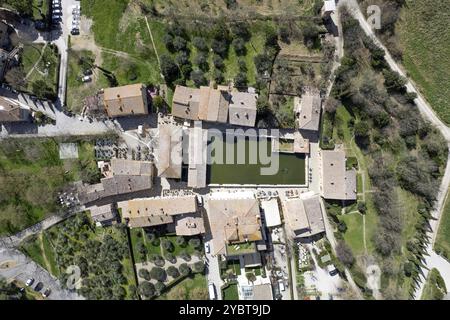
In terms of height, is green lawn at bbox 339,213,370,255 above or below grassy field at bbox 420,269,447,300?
above

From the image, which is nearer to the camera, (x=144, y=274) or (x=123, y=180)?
(x=123, y=180)

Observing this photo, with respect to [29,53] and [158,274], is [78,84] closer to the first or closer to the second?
[29,53]

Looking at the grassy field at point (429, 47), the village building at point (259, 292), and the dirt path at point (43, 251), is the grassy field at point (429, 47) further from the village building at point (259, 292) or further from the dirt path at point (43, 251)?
the dirt path at point (43, 251)

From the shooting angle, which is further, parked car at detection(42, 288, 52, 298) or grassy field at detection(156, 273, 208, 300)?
parked car at detection(42, 288, 52, 298)

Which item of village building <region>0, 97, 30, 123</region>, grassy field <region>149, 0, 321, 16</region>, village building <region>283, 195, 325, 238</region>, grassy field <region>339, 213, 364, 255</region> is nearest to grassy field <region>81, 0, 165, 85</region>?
grassy field <region>149, 0, 321, 16</region>

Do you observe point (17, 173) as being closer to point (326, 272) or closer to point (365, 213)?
point (326, 272)

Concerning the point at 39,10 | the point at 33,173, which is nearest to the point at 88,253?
the point at 33,173

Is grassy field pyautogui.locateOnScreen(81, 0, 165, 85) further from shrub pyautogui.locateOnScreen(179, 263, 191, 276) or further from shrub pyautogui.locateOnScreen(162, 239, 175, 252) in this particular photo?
shrub pyautogui.locateOnScreen(179, 263, 191, 276)
